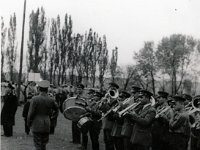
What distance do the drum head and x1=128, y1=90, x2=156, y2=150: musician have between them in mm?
3483

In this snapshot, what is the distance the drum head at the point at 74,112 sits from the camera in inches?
520

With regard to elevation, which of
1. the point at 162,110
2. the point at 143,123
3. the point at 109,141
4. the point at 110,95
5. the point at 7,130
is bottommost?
the point at 7,130

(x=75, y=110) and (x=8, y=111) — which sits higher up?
(x=75, y=110)

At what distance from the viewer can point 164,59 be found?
184ft

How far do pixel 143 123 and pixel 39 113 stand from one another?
89.3 inches

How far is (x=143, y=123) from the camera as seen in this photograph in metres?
9.48

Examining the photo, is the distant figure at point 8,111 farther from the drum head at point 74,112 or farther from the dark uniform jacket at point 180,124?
the dark uniform jacket at point 180,124

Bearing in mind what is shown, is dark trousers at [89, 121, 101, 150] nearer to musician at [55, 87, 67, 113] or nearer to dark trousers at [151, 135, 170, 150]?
dark trousers at [151, 135, 170, 150]

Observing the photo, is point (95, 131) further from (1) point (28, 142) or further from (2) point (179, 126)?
(2) point (179, 126)

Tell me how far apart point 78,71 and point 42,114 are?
4234 cm

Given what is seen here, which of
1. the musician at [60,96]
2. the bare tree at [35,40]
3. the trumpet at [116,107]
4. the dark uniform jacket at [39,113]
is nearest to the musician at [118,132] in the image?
the trumpet at [116,107]

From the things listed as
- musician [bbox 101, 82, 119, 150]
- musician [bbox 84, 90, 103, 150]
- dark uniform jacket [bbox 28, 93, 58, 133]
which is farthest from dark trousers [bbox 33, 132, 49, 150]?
musician [bbox 84, 90, 103, 150]

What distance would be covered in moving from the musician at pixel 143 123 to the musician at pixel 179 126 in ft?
1.79

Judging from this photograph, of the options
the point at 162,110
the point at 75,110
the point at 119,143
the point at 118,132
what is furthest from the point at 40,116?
the point at 75,110
